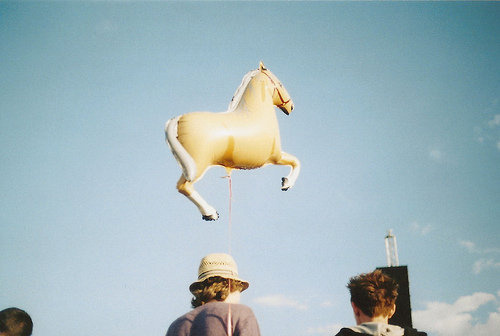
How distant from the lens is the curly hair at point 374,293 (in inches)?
82.5

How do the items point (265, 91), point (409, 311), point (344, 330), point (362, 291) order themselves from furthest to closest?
point (265, 91) → point (409, 311) → point (362, 291) → point (344, 330)

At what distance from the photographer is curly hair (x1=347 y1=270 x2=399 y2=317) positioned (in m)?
2.10

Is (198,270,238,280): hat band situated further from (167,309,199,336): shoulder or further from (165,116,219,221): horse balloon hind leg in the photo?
(165,116,219,221): horse balloon hind leg

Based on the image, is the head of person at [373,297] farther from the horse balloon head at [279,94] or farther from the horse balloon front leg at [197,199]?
the horse balloon head at [279,94]

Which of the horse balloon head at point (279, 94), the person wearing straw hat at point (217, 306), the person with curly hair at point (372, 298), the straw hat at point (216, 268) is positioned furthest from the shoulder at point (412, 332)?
the horse balloon head at point (279, 94)

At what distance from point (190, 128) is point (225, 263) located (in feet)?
2.79

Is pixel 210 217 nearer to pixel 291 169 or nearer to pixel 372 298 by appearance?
pixel 291 169

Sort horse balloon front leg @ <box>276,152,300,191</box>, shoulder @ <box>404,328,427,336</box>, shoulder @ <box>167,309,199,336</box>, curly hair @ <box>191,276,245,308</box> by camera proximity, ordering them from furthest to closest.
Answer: horse balloon front leg @ <box>276,152,300,191</box>
curly hair @ <box>191,276,245,308</box>
shoulder @ <box>167,309,199,336</box>
shoulder @ <box>404,328,427,336</box>

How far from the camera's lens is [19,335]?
266cm

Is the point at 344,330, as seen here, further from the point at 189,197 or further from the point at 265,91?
the point at 265,91

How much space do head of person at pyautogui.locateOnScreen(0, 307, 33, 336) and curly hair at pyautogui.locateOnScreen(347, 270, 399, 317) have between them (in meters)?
1.98

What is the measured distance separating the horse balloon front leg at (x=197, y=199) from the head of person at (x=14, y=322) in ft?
4.02

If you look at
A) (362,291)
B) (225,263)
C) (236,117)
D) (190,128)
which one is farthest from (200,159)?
(362,291)

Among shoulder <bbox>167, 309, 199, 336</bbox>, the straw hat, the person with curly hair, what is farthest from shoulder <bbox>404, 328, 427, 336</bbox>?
shoulder <bbox>167, 309, 199, 336</bbox>
